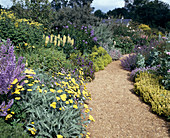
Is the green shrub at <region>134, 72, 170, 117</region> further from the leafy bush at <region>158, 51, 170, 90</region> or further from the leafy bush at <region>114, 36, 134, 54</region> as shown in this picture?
the leafy bush at <region>114, 36, 134, 54</region>

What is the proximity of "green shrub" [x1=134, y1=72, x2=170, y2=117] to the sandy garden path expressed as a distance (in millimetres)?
181

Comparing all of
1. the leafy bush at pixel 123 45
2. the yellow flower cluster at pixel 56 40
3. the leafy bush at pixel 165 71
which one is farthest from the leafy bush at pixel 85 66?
the leafy bush at pixel 123 45

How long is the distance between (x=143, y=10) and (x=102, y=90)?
5905cm

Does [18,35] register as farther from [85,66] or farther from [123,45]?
[123,45]

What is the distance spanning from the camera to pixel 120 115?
12.6ft

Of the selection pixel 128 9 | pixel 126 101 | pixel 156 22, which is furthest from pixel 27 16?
pixel 128 9

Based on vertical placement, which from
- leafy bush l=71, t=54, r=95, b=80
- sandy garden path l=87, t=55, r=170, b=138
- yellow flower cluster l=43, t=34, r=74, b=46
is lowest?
sandy garden path l=87, t=55, r=170, b=138

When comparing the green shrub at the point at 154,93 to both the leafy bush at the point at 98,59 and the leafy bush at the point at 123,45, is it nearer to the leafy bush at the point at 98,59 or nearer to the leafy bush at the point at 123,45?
the leafy bush at the point at 98,59

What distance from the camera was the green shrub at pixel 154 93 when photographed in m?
3.84

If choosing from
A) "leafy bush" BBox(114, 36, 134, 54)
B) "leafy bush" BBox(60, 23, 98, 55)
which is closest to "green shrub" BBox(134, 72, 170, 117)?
"leafy bush" BBox(60, 23, 98, 55)

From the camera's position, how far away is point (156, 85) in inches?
191

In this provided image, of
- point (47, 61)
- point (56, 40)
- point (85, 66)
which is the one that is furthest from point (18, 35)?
point (85, 66)

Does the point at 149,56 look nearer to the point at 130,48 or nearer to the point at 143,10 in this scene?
the point at 130,48

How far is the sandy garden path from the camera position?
3258mm
